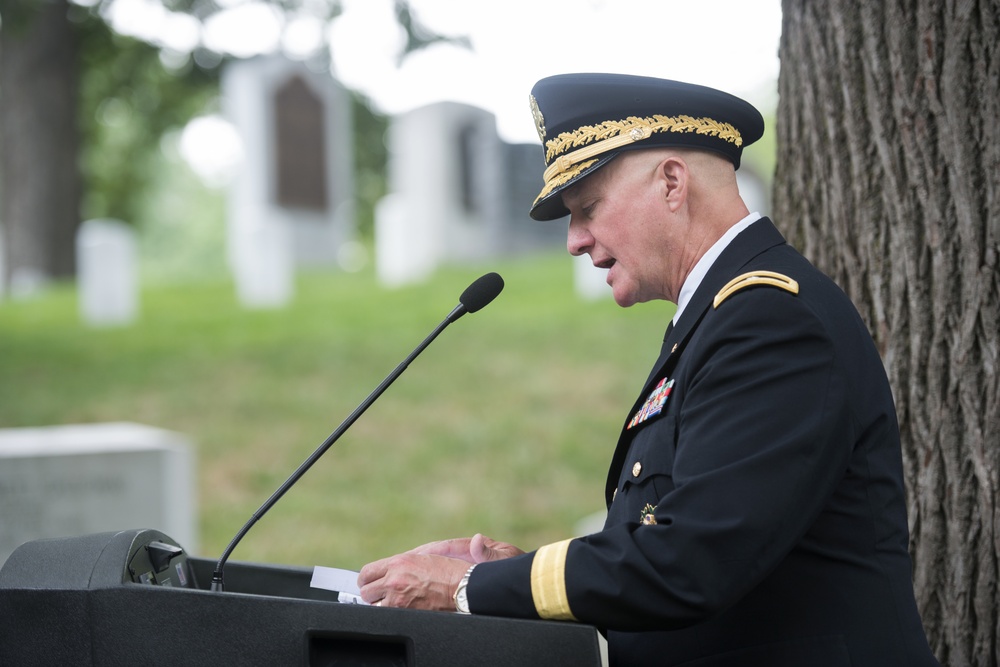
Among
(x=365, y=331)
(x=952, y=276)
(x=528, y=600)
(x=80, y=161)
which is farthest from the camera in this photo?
(x=80, y=161)

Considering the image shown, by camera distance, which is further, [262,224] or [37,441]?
[262,224]

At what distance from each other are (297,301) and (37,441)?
5.87m

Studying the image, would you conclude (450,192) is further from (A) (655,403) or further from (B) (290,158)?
(A) (655,403)

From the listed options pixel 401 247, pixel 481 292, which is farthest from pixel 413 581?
pixel 401 247

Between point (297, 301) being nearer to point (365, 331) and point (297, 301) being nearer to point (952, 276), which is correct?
point (365, 331)

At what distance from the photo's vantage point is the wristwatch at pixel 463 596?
178cm

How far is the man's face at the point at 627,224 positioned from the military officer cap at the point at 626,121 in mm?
35

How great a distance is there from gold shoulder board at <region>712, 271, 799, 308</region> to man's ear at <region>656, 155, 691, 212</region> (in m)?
0.20

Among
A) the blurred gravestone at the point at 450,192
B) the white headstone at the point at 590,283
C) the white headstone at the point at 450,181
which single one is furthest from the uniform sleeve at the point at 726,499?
the white headstone at the point at 450,181

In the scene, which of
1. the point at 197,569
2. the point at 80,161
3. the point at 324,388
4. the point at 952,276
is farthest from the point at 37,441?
the point at 80,161

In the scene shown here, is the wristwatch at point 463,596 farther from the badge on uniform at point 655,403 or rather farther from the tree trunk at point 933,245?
the tree trunk at point 933,245

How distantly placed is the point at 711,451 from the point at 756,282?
31 centimetres

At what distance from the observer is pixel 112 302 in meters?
11.4

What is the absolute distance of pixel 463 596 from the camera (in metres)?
1.78
